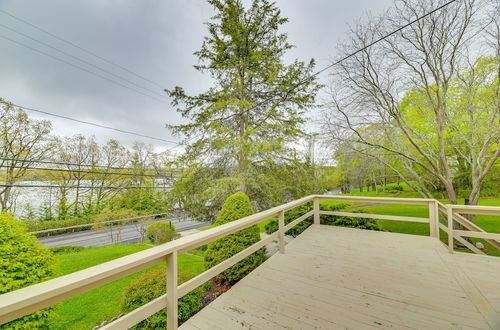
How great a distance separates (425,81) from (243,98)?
531cm

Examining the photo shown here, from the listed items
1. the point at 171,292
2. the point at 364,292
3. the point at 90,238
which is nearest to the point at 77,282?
the point at 171,292

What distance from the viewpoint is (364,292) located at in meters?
2.09

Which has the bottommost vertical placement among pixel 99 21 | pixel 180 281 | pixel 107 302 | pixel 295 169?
A: pixel 107 302

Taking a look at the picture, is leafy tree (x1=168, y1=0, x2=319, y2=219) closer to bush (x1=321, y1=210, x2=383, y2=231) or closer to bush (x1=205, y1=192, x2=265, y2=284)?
bush (x1=321, y1=210, x2=383, y2=231)

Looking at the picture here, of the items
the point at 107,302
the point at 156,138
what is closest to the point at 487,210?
the point at 107,302

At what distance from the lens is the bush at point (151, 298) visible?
2.15 m

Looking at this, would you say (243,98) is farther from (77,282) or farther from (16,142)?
(16,142)

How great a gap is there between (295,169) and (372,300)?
16.8ft

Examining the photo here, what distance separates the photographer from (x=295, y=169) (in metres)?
6.92

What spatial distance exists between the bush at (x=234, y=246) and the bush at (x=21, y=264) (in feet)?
6.47

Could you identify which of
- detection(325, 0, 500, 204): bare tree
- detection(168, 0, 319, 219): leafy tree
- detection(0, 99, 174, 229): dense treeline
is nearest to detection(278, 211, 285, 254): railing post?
detection(168, 0, 319, 219): leafy tree

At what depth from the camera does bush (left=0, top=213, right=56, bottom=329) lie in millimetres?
1749

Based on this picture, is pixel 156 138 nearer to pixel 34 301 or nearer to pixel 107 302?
pixel 107 302

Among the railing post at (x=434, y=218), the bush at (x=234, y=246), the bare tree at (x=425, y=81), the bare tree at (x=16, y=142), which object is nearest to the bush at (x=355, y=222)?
the railing post at (x=434, y=218)
